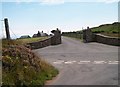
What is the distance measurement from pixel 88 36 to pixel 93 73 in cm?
2354

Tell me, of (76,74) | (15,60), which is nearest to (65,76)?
(76,74)

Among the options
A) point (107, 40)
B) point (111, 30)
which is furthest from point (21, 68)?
point (111, 30)

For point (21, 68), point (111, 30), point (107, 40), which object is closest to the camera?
point (21, 68)

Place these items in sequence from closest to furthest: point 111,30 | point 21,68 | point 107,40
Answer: point 21,68, point 107,40, point 111,30

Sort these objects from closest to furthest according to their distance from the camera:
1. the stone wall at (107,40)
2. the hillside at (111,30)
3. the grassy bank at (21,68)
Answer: the grassy bank at (21,68) → the stone wall at (107,40) → the hillside at (111,30)

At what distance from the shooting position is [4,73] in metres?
13.9

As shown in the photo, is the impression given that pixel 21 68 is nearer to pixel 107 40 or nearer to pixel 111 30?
pixel 107 40

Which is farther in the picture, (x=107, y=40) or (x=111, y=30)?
(x=111, y=30)

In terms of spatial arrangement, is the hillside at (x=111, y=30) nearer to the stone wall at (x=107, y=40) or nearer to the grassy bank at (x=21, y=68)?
the stone wall at (x=107, y=40)

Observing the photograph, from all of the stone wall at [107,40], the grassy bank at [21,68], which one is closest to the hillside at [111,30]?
the stone wall at [107,40]

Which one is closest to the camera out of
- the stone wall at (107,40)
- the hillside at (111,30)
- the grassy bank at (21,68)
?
the grassy bank at (21,68)

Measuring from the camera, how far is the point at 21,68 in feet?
48.9

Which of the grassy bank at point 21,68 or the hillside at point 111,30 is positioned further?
the hillside at point 111,30

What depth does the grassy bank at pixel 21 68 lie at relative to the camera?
1380 centimetres
